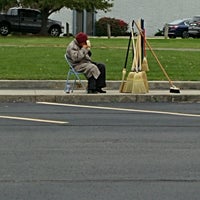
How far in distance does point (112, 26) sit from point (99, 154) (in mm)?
41072

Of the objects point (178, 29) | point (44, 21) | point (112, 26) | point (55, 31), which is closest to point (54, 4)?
point (44, 21)

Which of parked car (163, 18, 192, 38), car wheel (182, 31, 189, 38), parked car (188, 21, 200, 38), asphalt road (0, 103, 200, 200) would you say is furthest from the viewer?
parked car (163, 18, 192, 38)

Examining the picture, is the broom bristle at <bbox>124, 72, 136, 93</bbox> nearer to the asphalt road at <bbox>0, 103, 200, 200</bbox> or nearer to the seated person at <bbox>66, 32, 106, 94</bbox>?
the seated person at <bbox>66, 32, 106, 94</bbox>

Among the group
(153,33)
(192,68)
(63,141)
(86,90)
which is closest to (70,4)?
(153,33)

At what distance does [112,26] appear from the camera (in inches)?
1924

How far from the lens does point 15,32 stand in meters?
40.9

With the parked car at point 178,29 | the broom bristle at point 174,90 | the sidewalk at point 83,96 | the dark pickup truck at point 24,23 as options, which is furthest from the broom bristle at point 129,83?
the parked car at point 178,29

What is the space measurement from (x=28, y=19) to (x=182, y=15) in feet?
58.7

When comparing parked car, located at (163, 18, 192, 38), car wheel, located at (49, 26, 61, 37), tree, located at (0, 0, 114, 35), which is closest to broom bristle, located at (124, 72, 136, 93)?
tree, located at (0, 0, 114, 35)

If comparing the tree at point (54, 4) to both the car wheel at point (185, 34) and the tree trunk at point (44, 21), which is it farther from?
the car wheel at point (185, 34)

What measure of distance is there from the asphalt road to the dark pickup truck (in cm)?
2734

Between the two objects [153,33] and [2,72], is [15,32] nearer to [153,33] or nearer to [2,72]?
[153,33]

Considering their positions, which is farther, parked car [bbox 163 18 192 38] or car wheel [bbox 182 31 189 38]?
parked car [bbox 163 18 192 38]

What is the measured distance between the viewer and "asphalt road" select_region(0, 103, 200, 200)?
21.7ft
